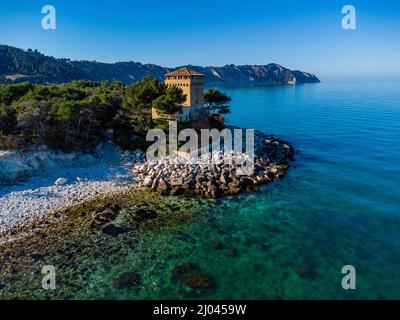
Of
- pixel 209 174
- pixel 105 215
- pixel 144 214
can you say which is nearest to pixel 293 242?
pixel 144 214

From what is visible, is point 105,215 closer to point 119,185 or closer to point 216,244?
point 119,185

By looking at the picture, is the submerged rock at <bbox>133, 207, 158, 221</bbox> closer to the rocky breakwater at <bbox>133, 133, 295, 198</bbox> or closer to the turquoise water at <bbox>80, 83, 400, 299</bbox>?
the turquoise water at <bbox>80, 83, 400, 299</bbox>

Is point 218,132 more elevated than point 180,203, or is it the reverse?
point 218,132

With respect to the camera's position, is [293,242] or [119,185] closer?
[293,242]

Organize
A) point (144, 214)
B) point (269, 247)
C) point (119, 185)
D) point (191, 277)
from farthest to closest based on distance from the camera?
point (119, 185)
point (144, 214)
point (269, 247)
point (191, 277)

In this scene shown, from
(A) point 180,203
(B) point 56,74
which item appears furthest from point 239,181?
(B) point 56,74

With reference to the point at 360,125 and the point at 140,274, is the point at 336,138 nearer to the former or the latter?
the point at 360,125
